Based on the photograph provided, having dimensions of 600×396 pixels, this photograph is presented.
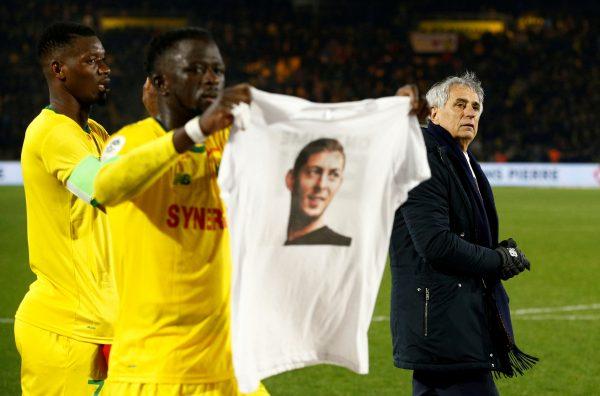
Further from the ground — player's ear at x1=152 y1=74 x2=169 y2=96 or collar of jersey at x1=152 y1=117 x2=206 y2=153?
player's ear at x1=152 y1=74 x2=169 y2=96

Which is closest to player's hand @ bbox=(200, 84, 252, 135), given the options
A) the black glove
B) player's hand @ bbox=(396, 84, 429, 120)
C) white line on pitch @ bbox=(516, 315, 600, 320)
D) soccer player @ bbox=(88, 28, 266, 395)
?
soccer player @ bbox=(88, 28, 266, 395)

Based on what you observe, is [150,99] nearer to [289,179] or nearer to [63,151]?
[63,151]

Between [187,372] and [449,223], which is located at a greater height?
[449,223]

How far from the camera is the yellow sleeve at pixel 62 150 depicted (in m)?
3.28

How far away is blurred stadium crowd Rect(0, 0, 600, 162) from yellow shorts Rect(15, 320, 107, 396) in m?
27.4

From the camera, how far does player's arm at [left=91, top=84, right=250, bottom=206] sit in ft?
8.20

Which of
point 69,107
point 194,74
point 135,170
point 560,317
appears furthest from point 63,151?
point 560,317

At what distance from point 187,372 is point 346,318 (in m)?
0.52

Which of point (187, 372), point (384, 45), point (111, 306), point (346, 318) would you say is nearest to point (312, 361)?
point (346, 318)

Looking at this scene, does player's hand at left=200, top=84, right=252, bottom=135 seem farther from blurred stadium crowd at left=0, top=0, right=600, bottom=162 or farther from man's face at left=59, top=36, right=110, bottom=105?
blurred stadium crowd at left=0, top=0, right=600, bottom=162

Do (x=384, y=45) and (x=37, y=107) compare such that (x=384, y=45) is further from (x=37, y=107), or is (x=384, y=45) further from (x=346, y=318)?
(x=346, y=318)

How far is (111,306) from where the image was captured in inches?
146

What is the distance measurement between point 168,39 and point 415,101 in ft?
2.67

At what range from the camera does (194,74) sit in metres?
2.80
